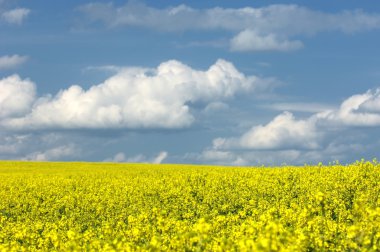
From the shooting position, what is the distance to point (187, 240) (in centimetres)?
923

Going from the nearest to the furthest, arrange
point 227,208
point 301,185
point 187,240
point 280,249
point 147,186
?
1. point 280,249
2. point 187,240
3. point 227,208
4. point 301,185
5. point 147,186

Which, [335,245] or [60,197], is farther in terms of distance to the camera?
[60,197]

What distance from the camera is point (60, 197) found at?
1117 inches

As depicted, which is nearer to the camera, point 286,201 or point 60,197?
point 286,201

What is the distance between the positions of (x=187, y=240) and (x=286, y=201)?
14601 millimetres

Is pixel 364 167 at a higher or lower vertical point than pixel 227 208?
higher

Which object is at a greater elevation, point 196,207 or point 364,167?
point 364,167

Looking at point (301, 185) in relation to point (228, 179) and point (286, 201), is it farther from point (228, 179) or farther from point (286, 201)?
point (228, 179)

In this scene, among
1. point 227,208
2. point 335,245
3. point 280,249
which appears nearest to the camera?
point 280,249

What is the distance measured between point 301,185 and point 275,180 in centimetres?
183

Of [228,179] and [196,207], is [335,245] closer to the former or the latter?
[196,207]

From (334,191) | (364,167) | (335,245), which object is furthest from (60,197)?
(335,245)

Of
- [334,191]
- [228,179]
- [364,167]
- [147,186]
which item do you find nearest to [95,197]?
[147,186]

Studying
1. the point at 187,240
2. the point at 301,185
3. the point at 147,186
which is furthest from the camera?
the point at 147,186
